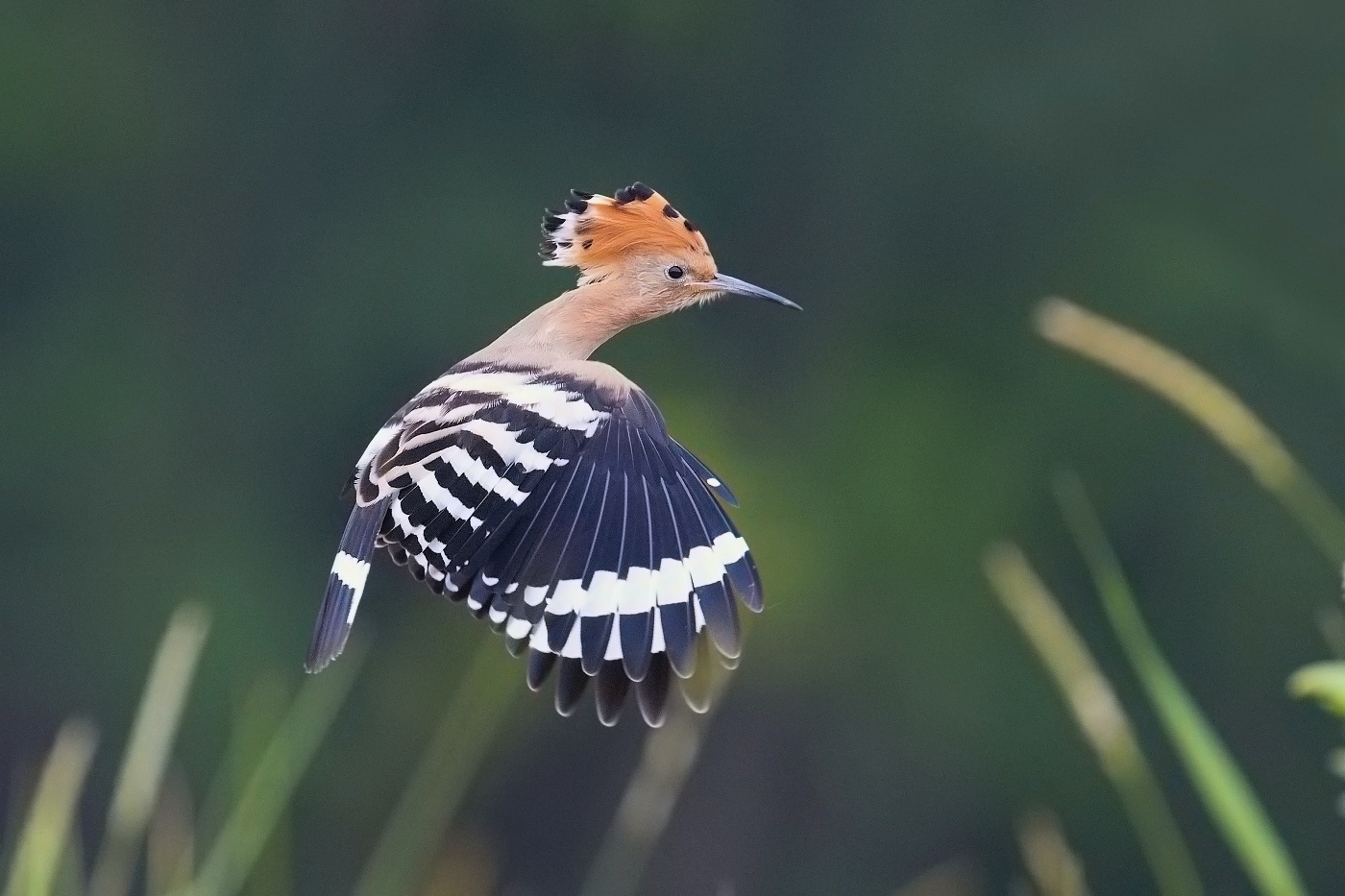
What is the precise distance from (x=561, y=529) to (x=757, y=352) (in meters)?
6.43

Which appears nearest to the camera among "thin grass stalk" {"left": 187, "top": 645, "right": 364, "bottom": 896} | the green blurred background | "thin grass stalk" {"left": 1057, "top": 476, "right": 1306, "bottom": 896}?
"thin grass stalk" {"left": 1057, "top": 476, "right": 1306, "bottom": 896}

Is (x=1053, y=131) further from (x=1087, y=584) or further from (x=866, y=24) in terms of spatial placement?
(x=1087, y=584)

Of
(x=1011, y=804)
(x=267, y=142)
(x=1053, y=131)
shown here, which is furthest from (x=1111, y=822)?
(x=267, y=142)

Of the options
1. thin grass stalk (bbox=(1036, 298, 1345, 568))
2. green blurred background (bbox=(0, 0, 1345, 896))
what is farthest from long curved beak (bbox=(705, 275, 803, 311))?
green blurred background (bbox=(0, 0, 1345, 896))

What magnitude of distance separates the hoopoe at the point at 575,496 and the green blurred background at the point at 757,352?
5.59m

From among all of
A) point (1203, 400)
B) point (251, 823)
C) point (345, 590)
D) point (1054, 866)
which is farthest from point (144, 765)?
point (1203, 400)

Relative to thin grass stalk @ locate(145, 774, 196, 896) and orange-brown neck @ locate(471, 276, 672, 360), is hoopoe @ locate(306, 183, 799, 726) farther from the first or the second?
thin grass stalk @ locate(145, 774, 196, 896)

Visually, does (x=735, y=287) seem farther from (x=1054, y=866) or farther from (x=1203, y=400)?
(x=1054, y=866)

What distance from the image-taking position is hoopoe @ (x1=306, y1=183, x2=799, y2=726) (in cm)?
138

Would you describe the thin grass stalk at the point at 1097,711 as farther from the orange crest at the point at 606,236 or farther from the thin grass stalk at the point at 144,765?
the thin grass stalk at the point at 144,765

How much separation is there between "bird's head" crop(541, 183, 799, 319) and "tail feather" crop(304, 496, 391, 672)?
0.21m

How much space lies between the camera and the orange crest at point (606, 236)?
1497 millimetres

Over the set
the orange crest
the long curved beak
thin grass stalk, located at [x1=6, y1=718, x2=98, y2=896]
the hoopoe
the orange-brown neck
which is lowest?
thin grass stalk, located at [x1=6, y1=718, x2=98, y2=896]

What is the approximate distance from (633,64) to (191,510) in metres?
2.30
